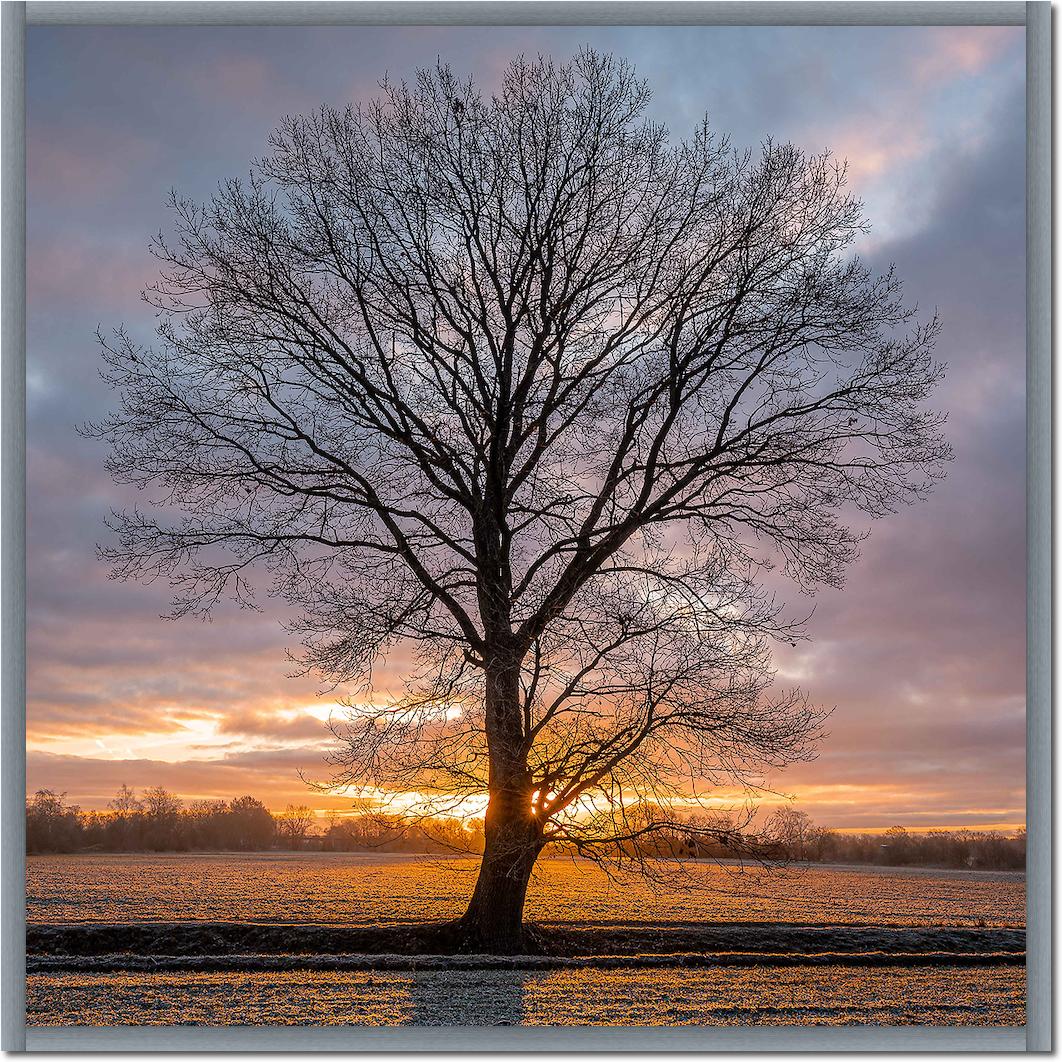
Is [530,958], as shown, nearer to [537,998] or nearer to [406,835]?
[537,998]

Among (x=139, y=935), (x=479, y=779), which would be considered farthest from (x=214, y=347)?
(x=139, y=935)

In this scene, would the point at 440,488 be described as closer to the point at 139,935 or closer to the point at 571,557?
the point at 571,557

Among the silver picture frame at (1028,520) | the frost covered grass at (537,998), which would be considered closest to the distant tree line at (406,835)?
the silver picture frame at (1028,520)

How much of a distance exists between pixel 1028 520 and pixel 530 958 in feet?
15.6

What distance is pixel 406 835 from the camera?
7.20m

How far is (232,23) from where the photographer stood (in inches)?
270

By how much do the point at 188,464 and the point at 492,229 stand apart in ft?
9.93

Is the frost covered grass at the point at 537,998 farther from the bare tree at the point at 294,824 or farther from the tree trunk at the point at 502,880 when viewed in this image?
the bare tree at the point at 294,824

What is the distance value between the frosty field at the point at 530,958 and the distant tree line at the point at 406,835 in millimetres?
212

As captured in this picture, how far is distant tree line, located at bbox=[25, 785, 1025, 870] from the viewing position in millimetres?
6707

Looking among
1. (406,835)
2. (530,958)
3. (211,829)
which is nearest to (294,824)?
(211,829)

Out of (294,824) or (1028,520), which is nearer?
(1028,520)

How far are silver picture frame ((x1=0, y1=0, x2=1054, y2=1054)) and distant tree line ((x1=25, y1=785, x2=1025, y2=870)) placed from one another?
421mm

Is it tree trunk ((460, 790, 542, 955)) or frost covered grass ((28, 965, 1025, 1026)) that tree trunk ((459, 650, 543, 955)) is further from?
frost covered grass ((28, 965, 1025, 1026))
